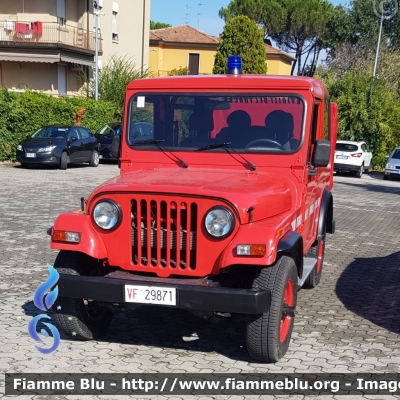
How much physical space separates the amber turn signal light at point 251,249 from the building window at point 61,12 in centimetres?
3163

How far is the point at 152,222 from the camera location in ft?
16.4

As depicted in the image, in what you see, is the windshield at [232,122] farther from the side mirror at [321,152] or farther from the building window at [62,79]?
the building window at [62,79]

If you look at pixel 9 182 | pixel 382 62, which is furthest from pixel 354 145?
pixel 382 62

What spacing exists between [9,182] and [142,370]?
13.7 meters

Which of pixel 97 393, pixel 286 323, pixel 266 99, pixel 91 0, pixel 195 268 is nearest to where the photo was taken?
pixel 97 393

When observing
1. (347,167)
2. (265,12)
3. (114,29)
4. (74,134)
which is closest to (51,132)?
(74,134)

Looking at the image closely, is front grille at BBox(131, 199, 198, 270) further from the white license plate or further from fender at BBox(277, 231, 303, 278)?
fender at BBox(277, 231, 303, 278)

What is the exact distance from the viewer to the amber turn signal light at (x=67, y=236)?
5062 mm

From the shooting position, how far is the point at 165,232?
4.95 meters

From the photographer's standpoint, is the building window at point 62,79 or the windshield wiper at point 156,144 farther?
the building window at point 62,79

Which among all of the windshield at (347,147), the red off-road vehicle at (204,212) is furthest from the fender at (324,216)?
the windshield at (347,147)

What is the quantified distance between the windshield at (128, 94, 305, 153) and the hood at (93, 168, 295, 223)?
337 mm

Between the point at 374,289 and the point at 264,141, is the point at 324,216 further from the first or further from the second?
the point at 264,141

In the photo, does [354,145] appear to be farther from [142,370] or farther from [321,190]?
[142,370]
